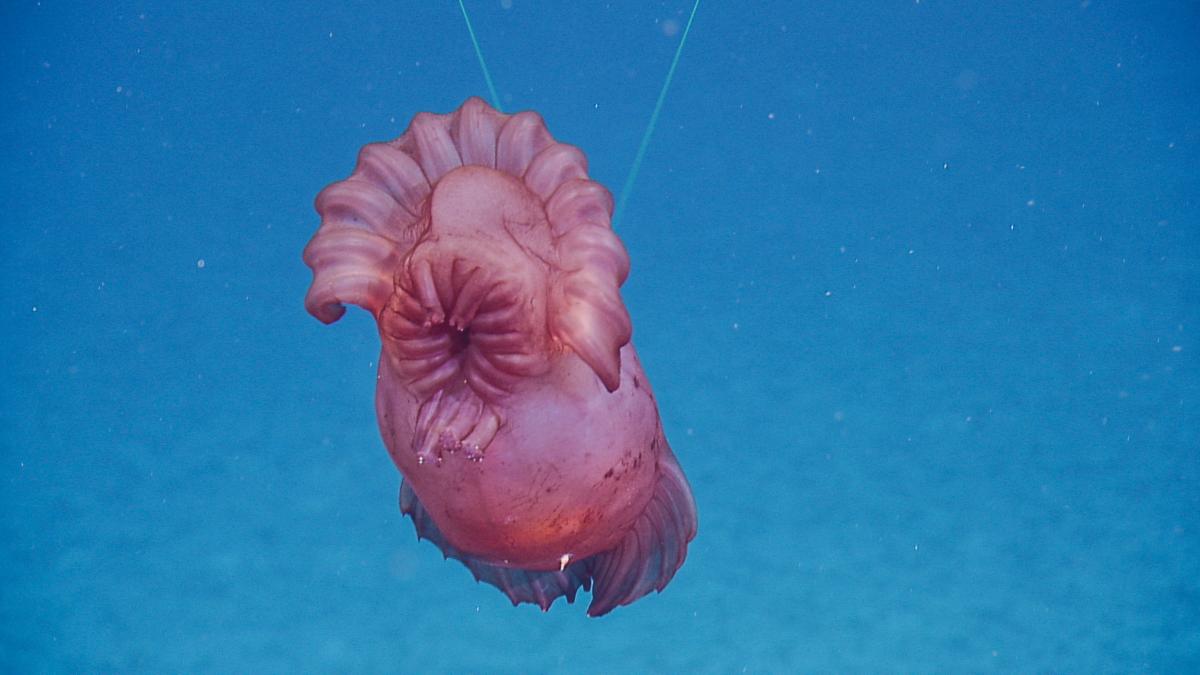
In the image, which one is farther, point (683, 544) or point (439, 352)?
point (683, 544)

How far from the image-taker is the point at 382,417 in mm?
1578

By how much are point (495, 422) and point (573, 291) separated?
0.72 feet

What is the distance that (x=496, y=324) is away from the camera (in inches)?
51.5

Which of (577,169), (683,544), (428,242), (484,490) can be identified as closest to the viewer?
(428,242)

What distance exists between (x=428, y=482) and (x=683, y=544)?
46cm

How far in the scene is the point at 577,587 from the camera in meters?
1.90

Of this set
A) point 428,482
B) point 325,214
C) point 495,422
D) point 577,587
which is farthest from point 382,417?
point 577,587

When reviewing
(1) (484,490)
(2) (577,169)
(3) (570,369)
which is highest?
(2) (577,169)

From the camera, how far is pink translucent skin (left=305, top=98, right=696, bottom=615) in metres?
1.28

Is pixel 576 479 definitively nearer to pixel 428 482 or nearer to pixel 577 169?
pixel 428 482

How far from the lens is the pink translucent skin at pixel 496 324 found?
1.28 m

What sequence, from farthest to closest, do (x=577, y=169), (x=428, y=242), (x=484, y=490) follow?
(x=484, y=490)
(x=577, y=169)
(x=428, y=242)

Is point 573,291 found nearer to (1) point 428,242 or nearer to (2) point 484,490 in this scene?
(1) point 428,242

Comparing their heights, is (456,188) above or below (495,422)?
above
